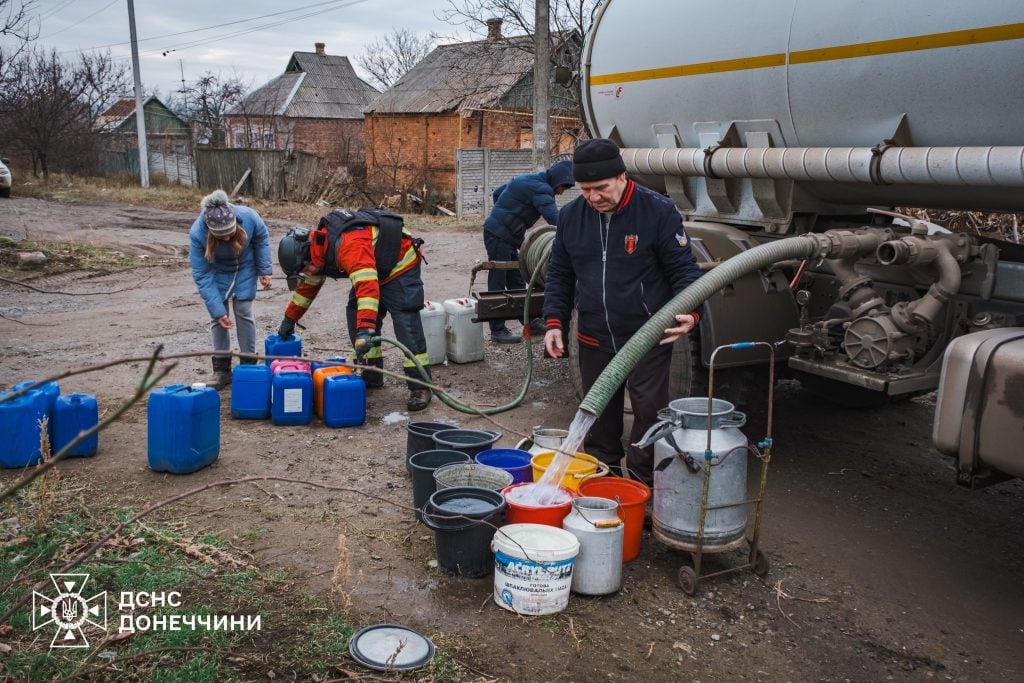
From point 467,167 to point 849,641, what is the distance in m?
18.5

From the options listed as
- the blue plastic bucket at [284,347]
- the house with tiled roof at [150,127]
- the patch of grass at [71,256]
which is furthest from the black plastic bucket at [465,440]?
the house with tiled roof at [150,127]

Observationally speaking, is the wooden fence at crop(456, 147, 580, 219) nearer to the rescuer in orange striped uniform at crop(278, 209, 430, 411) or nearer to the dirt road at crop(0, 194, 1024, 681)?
the dirt road at crop(0, 194, 1024, 681)

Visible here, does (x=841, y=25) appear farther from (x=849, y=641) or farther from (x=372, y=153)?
(x=372, y=153)

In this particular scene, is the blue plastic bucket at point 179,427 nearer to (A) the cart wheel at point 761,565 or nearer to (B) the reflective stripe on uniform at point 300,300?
(B) the reflective stripe on uniform at point 300,300

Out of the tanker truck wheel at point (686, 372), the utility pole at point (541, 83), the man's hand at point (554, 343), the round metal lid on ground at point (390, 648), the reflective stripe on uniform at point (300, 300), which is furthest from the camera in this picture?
the utility pole at point (541, 83)

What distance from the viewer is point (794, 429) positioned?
640 cm

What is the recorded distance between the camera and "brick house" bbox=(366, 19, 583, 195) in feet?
81.5

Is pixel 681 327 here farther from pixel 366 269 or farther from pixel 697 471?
pixel 366 269

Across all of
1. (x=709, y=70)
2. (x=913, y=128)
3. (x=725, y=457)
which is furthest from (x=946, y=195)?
(x=725, y=457)

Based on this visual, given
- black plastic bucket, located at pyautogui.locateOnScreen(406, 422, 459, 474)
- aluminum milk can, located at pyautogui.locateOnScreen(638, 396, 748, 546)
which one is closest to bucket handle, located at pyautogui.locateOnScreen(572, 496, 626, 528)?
aluminum milk can, located at pyautogui.locateOnScreen(638, 396, 748, 546)

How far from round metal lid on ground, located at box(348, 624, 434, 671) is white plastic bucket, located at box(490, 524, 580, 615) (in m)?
0.43

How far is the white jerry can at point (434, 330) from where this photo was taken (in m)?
7.84
